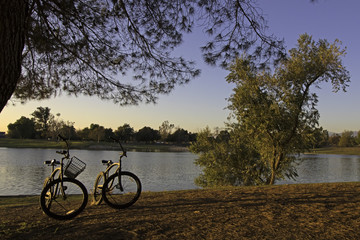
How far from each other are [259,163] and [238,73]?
533cm

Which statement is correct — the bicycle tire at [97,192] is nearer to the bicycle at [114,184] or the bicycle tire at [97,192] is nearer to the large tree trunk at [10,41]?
the bicycle at [114,184]

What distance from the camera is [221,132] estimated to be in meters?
16.6

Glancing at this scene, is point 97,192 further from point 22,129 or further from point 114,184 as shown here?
point 22,129

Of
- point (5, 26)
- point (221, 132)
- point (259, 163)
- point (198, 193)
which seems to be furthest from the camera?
point (221, 132)

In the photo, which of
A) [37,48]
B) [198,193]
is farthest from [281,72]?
[37,48]

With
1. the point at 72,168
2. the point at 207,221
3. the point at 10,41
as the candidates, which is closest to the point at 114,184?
the point at 72,168

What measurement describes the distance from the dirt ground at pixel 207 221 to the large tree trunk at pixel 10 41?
1915 millimetres

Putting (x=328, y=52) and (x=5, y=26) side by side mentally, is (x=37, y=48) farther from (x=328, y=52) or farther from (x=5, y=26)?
(x=328, y=52)

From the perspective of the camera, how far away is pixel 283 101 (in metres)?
13.1

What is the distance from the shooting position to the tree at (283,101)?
12.4 metres

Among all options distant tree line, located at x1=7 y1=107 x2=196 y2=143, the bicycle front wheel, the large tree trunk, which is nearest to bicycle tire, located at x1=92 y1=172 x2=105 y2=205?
the bicycle front wheel

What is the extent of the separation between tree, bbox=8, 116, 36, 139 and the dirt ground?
331 feet

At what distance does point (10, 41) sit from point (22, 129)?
103 metres

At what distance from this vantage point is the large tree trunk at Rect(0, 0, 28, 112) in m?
2.87
